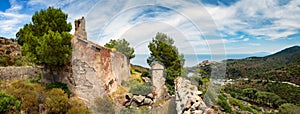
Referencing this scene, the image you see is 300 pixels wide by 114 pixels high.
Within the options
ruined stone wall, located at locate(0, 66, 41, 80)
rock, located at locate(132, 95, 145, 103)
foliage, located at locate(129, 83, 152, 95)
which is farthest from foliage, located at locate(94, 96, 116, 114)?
ruined stone wall, located at locate(0, 66, 41, 80)

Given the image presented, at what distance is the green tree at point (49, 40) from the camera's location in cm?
1077

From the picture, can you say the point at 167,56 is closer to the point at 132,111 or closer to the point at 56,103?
the point at 132,111

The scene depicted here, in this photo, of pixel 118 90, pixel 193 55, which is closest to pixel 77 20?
pixel 118 90

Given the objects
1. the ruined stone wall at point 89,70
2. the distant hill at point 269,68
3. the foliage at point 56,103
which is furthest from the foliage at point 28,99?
the distant hill at point 269,68

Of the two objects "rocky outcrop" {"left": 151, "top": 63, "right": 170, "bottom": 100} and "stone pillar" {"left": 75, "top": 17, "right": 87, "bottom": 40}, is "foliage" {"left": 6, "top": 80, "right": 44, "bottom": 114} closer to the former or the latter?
"stone pillar" {"left": 75, "top": 17, "right": 87, "bottom": 40}

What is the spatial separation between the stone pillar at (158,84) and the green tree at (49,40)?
554 cm

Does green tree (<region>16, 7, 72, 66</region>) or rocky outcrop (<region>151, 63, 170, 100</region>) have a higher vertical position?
green tree (<region>16, 7, 72, 66</region>)

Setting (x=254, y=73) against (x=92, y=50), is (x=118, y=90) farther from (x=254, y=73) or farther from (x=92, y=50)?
(x=254, y=73)

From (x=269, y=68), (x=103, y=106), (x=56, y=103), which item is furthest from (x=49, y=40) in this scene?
(x=269, y=68)

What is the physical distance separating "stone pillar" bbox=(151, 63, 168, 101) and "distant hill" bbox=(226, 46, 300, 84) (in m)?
33.3

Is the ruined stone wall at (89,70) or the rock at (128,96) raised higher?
the ruined stone wall at (89,70)

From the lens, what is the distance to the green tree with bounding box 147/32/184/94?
1583cm

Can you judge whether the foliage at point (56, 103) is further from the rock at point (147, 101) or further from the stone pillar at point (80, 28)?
the stone pillar at point (80, 28)

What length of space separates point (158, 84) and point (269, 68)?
53598mm
